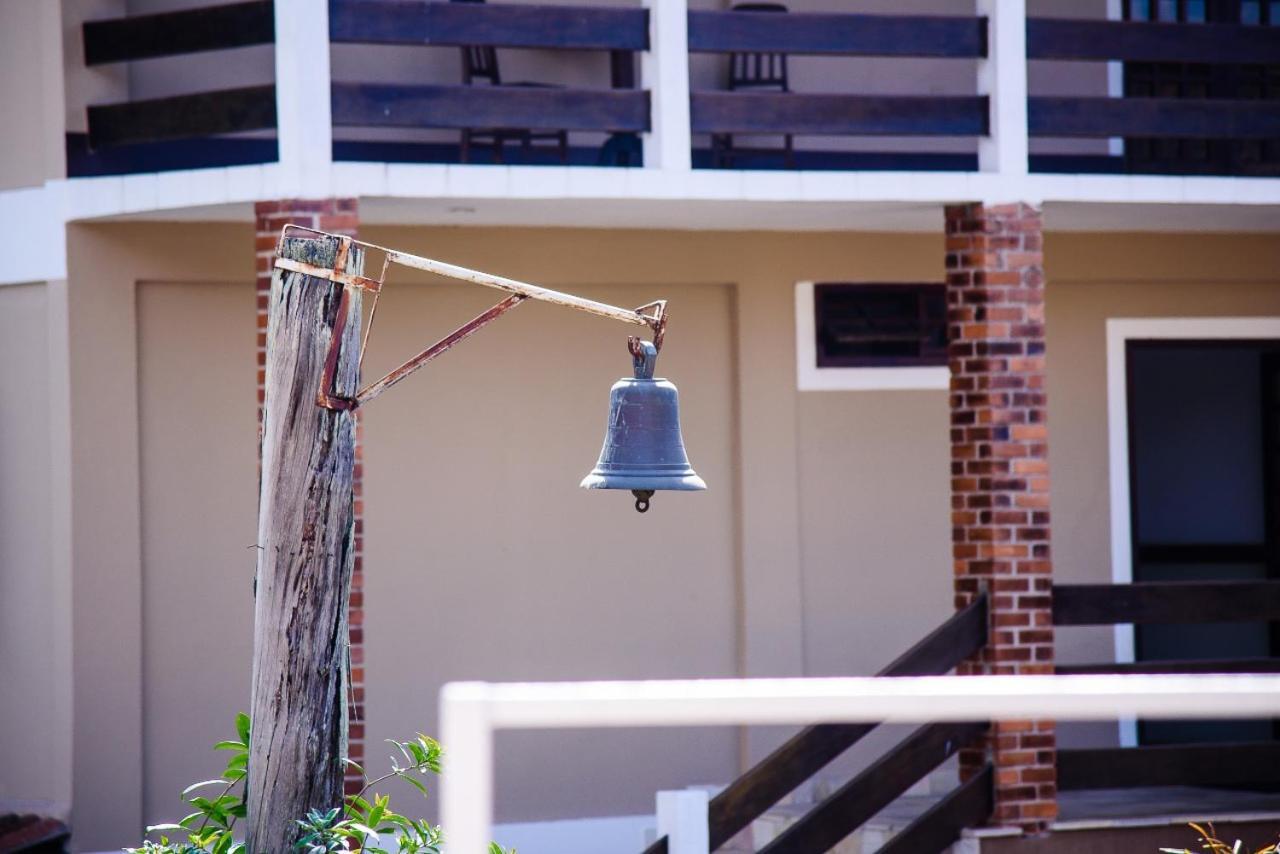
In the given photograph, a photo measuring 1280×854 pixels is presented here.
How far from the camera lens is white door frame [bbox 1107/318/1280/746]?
10.5 meters

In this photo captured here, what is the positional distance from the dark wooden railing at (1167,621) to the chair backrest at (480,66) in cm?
397

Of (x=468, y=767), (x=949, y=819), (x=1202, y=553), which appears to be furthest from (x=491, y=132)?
(x=468, y=767)

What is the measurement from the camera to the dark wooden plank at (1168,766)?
855 cm

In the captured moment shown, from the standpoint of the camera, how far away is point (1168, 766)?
866 cm

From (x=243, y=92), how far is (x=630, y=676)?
3810 millimetres

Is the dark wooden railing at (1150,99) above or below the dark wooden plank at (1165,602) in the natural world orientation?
above

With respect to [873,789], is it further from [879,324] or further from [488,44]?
[488,44]

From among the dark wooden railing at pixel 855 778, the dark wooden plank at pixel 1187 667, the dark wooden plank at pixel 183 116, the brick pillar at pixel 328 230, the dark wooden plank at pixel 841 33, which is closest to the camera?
the brick pillar at pixel 328 230

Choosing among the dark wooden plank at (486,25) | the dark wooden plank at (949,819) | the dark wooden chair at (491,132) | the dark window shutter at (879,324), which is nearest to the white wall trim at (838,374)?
the dark window shutter at (879,324)

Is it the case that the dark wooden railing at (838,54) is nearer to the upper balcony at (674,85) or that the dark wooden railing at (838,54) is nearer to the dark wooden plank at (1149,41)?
the upper balcony at (674,85)

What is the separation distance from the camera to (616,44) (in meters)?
8.10

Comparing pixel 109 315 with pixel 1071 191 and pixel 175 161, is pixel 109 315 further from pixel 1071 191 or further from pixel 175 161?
pixel 1071 191

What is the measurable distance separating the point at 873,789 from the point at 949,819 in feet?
1.33

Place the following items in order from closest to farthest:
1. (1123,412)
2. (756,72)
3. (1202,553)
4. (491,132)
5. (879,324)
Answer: (491,132)
(756,72)
(879,324)
(1123,412)
(1202,553)
